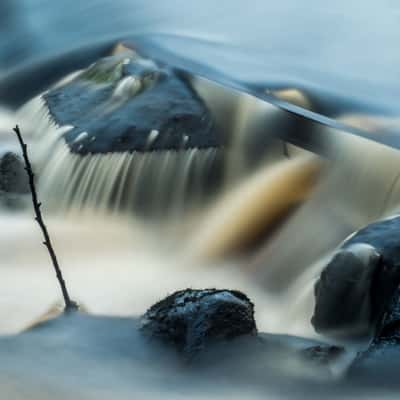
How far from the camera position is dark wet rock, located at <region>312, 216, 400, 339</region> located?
539cm

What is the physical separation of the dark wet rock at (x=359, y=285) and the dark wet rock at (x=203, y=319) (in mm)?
773

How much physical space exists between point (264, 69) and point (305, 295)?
523 cm

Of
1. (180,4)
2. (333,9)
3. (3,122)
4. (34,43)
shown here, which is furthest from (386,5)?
(3,122)

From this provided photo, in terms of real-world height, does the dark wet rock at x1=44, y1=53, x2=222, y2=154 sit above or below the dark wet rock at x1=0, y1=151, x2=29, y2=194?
above

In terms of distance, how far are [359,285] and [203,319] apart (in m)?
1.20

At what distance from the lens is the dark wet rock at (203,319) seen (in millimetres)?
4895

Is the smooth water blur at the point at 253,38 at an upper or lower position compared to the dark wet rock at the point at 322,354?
upper

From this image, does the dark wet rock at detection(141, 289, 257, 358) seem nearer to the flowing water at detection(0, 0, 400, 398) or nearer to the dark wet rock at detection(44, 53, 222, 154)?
the flowing water at detection(0, 0, 400, 398)

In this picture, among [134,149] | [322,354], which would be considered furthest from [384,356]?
[134,149]

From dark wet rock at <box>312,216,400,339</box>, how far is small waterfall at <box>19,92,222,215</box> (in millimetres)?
2549

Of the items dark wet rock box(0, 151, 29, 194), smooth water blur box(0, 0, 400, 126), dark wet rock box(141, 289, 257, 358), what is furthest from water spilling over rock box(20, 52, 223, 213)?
dark wet rock box(141, 289, 257, 358)

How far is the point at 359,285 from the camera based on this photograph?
17.9 ft

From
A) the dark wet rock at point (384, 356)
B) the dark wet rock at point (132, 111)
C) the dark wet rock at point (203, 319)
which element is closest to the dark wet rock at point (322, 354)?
the dark wet rock at point (384, 356)

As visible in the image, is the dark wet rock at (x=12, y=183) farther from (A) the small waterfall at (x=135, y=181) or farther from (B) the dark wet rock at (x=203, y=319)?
(B) the dark wet rock at (x=203, y=319)
